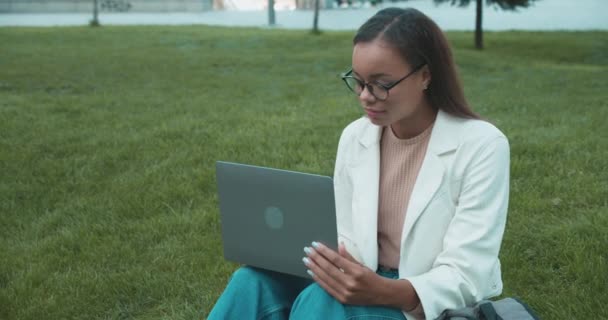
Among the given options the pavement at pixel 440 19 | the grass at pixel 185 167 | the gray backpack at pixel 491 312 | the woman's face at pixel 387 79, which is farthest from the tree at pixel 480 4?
the gray backpack at pixel 491 312

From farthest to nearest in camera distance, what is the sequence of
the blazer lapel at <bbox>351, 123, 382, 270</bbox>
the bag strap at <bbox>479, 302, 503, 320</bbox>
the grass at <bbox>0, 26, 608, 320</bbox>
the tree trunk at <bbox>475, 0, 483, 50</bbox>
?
the tree trunk at <bbox>475, 0, 483, 50</bbox>, the grass at <bbox>0, 26, 608, 320</bbox>, the blazer lapel at <bbox>351, 123, 382, 270</bbox>, the bag strap at <bbox>479, 302, 503, 320</bbox>

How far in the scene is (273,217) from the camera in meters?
2.30

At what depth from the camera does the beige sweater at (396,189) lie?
8.18 ft

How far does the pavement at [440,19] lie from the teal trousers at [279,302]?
2080 cm

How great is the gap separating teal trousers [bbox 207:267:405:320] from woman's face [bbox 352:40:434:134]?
1.73 ft

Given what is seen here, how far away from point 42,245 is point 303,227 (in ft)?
9.59

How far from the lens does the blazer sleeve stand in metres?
2.19

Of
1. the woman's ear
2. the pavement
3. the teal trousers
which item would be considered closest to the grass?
the teal trousers

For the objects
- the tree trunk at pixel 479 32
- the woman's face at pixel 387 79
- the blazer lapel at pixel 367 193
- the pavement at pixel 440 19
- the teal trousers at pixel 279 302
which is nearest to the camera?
the teal trousers at pixel 279 302

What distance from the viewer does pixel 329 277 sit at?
7.13 feet

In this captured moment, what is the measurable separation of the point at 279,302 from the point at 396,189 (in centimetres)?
53

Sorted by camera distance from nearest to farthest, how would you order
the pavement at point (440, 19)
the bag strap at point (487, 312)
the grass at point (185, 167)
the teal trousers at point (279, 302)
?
the bag strap at point (487, 312), the teal trousers at point (279, 302), the grass at point (185, 167), the pavement at point (440, 19)

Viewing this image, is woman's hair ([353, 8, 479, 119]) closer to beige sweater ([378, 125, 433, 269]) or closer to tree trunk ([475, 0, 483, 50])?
beige sweater ([378, 125, 433, 269])

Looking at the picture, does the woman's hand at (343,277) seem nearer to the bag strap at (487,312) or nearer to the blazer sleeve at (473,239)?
the blazer sleeve at (473,239)
